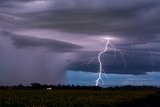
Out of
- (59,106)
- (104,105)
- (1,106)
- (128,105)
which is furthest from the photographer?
(128,105)

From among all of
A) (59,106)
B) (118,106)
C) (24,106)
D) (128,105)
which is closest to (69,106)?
(59,106)

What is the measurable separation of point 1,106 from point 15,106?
2456 mm

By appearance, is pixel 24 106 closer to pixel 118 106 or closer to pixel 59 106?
pixel 59 106

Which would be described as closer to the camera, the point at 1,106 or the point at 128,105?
the point at 1,106

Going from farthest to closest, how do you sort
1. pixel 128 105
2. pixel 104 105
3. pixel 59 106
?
pixel 128 105, pixel 104 105, pixel 59 106

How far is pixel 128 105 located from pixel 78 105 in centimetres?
1092

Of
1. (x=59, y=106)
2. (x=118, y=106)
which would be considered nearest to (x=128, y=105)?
(x=118, y=106)

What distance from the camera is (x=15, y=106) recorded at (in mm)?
43875

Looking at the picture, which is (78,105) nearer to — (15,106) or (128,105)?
(15,106)

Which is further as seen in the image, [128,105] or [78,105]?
[128,105]

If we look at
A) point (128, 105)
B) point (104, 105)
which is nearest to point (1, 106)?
point (104, 105)

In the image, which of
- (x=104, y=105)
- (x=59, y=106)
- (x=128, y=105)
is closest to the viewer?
(x=59, y=106)

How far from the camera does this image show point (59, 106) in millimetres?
44500

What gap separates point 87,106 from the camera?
45531mm
